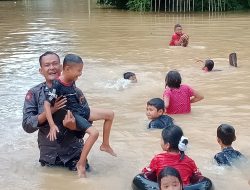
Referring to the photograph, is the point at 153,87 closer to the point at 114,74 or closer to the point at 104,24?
the point at 114,74

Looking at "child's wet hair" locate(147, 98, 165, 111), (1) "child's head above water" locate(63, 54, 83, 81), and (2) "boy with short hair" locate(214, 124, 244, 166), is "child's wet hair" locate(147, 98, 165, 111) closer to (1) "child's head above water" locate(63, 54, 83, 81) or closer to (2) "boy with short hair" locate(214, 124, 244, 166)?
(2) "boy with short hair" locate(214, 124, 244, 166)

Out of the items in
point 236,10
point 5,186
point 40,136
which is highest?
point 236,10

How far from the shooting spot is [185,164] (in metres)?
4.79

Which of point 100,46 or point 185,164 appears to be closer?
point 185,164

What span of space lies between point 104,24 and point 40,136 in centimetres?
1702

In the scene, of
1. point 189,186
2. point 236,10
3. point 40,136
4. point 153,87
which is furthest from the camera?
point 236,10

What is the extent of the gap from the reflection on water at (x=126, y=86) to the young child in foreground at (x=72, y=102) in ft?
1.23

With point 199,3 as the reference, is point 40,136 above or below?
below

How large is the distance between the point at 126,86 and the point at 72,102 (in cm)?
447

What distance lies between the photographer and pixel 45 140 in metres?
5.57

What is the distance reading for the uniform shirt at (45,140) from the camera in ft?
18.0

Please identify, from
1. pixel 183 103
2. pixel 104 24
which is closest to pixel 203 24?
pixel 104 24

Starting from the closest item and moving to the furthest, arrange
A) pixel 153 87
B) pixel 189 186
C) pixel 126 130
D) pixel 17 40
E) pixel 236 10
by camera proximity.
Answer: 1. pixel 189 186
2. pixel 126 130
3. pixel 153 87
4. pixel 17 40
5. pixel 236 10

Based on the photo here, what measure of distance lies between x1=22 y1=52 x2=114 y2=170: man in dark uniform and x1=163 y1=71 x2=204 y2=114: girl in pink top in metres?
2.13
